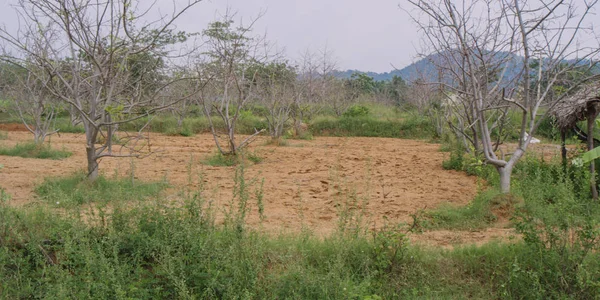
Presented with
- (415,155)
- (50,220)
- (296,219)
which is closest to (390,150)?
(415,155)

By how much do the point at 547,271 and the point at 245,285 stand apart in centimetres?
224

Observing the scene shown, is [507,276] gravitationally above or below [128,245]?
below

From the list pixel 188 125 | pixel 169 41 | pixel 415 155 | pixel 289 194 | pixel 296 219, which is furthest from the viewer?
pixel 188 125

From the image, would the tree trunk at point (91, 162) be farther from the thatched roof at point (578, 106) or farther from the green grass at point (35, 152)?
the thatched roof at point (578, 106)

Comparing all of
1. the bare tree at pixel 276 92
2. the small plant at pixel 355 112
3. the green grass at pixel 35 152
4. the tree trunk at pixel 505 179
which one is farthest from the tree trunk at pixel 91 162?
the small plant at pixel 355 112

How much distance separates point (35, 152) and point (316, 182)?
592 cm

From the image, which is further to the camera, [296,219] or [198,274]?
[296,219]

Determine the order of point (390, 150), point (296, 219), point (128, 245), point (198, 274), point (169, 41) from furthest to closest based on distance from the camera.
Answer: point (390, 150), point (169, 41), point (296, 219), point (128, 245), point (198, 274)

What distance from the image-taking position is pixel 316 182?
7.54 metres

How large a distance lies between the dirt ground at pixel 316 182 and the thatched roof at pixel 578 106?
1.54 m

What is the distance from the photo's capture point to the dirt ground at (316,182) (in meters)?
5.24

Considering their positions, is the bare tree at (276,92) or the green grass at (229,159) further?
the bare tree at (276,92)

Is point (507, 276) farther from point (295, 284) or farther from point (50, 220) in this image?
point (50, 220)

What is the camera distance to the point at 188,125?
17.5 m
